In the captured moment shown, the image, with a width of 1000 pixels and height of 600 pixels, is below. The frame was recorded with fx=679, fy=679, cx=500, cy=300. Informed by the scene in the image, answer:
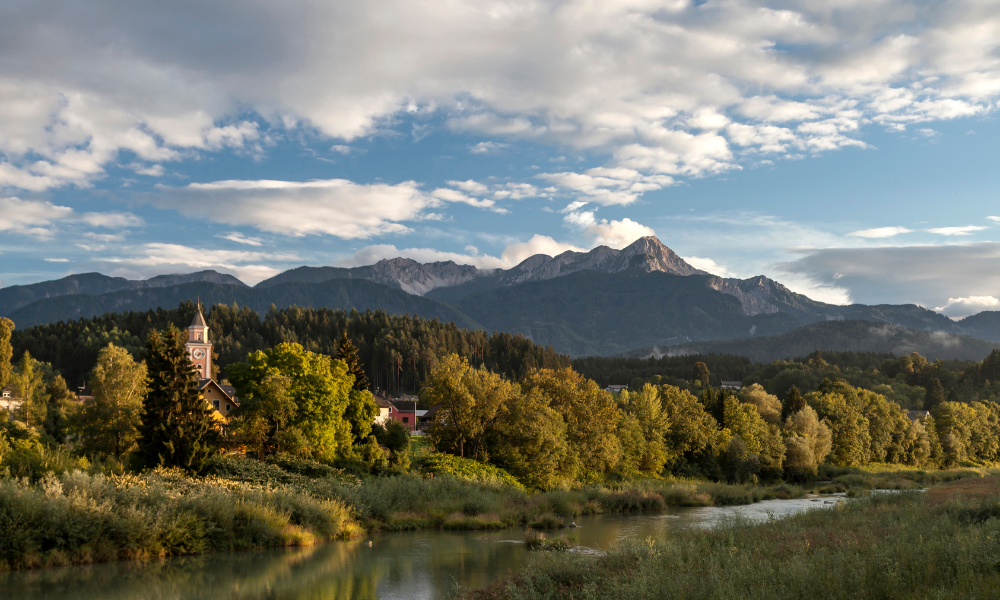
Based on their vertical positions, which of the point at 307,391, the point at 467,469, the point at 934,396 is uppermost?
the point at 307,391

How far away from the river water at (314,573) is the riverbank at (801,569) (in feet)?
10.9

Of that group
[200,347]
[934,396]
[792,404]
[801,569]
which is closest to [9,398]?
[200,347]

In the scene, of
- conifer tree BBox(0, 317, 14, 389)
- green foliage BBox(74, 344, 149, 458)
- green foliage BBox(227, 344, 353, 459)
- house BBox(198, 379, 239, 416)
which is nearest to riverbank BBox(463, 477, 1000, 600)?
green foliage BBox(227, 344, 353, 459)

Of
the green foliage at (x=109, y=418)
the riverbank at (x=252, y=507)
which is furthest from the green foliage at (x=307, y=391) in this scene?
the green foliage at (x=109, y=418)

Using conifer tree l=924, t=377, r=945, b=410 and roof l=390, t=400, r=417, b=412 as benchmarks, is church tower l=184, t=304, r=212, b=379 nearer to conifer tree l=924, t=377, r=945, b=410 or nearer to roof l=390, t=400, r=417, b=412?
roof l=390, t=400, r=417, b=412

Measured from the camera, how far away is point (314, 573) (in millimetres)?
31844

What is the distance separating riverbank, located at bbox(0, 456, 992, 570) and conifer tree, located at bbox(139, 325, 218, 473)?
2.23 m

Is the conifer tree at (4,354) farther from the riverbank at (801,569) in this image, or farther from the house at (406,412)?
the riverbank at (801,569)

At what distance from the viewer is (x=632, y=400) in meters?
87.2

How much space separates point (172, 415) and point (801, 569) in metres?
43.6

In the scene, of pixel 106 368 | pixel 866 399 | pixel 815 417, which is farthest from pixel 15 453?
pixel 866 399

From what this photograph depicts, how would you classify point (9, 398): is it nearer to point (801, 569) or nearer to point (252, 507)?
point (252, 507)

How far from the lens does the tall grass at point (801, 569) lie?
14.2 metres

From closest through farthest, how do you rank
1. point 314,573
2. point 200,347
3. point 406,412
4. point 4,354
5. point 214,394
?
point 314,573
point 214,394
point 4,354
point 200,347
point 406,412
